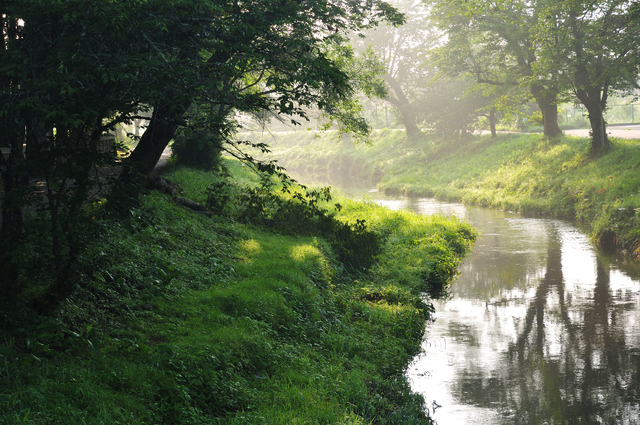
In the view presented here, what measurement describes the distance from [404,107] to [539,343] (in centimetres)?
3701

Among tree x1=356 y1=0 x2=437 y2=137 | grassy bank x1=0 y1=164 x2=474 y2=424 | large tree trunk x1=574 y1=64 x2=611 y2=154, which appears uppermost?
tree x1=356 y1=0 x2=437 y2=137

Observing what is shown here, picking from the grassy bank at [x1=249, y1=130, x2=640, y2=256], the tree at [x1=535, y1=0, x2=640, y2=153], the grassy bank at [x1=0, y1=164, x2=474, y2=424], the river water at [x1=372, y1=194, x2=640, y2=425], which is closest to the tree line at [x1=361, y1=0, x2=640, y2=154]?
the tree at [x1=535, y1=0, x2=640, y2=153]

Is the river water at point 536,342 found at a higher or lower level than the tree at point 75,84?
lower

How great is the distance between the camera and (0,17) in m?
6.23

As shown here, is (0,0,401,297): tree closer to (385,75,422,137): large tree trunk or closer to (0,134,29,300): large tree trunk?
(0,134,29,300): large tree trunk

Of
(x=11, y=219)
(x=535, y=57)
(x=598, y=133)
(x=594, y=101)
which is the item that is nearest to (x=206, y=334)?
(x=11, y=219)

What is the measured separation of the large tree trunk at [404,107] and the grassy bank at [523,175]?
140 cm

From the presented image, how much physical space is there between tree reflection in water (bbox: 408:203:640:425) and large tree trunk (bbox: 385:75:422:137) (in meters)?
29.8

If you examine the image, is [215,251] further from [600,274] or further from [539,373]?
[600,274]

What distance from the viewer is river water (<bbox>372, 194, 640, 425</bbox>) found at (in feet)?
25.3

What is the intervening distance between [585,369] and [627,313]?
3.42 m

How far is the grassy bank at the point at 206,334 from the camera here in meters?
5.43

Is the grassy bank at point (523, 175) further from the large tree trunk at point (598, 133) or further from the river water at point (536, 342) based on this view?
the river water at point (536, 342)

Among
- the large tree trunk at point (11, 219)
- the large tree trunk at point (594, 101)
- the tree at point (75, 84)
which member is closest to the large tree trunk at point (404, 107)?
the large tree trunk at point (594, 101)
